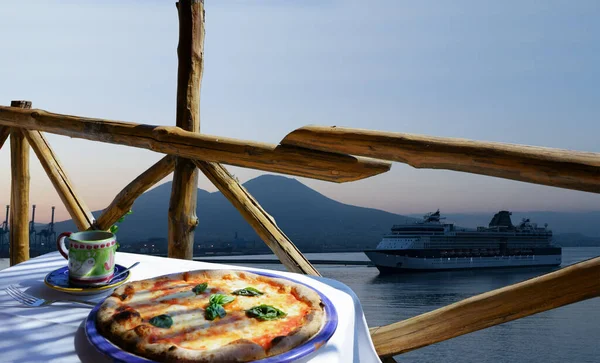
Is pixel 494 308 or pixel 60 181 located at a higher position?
pixel 60 181

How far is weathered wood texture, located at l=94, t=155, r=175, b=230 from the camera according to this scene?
7.38 feet

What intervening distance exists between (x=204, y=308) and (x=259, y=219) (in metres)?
1.09

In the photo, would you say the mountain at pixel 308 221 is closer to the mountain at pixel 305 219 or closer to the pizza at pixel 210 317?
the mountain at pixel 305 219

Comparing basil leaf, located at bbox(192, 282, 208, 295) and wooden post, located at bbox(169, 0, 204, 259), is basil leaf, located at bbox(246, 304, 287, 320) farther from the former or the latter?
wooden post, located at bbox(169, 0, 204, 259)

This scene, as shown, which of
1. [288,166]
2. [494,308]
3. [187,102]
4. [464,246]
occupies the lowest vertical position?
[464,246]

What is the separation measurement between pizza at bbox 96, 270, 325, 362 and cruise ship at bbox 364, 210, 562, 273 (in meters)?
19.1

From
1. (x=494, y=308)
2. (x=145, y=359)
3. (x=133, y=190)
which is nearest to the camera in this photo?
(x=145, y=359)

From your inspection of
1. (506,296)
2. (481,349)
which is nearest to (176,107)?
(506,296)

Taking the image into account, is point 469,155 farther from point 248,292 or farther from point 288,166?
point 248,292

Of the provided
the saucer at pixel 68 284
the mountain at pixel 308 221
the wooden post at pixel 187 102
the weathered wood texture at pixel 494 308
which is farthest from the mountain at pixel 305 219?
the saucer at pixel 68 284

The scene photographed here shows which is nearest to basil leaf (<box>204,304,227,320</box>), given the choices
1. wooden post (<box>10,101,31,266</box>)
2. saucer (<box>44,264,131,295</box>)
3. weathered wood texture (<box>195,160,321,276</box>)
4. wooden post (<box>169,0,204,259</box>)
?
saucer (<box>44,264,131,295</box>)

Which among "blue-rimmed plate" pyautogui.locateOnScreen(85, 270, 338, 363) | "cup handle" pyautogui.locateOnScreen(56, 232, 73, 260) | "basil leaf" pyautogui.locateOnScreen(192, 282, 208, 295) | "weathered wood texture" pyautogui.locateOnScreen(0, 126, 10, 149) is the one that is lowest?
"blue-rimmed plate" pyautogui.locateOnScreen(85, 270, 338, 363)

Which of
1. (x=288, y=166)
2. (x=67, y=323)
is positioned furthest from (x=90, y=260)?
(x=288, y=166)

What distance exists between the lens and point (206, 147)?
6.15 ft
